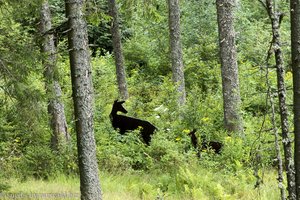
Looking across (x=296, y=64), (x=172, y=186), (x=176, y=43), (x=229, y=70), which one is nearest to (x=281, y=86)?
(x=296, y=64)

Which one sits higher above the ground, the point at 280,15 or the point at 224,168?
the point at 280,15

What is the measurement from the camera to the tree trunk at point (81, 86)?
6887mm

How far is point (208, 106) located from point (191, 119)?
1.23 metres

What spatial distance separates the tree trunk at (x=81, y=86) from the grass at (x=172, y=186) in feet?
5.33

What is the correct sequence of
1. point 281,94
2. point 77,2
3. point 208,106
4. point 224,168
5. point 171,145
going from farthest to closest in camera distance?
point 208,106 < point 171,145 < point 224,168 < point 77,2 < point 281,94

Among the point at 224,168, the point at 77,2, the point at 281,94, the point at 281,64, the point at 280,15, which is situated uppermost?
the point at 77,2

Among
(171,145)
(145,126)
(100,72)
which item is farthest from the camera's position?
(100,72)

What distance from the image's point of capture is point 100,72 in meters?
19.5

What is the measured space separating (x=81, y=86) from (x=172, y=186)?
355 cm

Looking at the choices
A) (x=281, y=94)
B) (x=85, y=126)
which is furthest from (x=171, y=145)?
(x=281, y=94)

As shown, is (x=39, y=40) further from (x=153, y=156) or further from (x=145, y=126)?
(x=145, y=126)

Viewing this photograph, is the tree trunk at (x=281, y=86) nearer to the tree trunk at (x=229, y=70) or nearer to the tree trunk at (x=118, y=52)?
the tree trunk at (x=229, y=70)

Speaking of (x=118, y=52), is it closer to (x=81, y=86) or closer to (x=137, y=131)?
(x=137, y=131)

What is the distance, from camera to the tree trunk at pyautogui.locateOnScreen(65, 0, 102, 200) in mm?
6887
